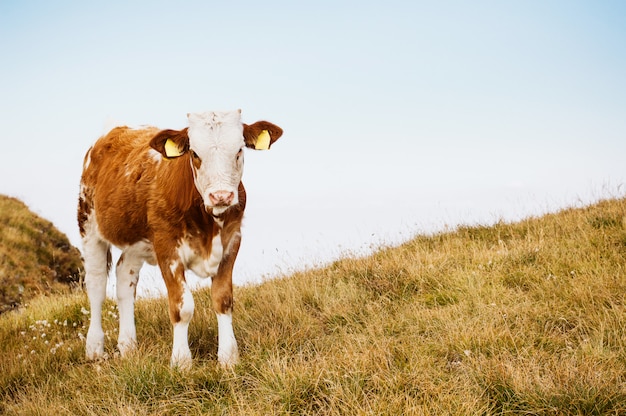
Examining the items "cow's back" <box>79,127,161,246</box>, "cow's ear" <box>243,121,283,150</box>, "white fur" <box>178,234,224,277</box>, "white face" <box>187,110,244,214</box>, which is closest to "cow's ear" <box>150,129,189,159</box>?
"white face" <box>187,110,244,214</box>

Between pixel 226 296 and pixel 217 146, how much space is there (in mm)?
1450

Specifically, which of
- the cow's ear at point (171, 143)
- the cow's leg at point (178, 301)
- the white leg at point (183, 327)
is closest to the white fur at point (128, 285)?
the cow's leg at point (178, 301)

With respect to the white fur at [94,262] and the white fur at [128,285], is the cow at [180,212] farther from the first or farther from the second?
the white fur at [94,262]

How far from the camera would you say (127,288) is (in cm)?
609

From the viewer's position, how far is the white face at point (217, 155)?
4426mm

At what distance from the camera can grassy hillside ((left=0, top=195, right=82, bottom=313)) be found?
13148 mm

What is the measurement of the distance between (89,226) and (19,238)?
10.7 m

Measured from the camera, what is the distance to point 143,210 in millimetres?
5445

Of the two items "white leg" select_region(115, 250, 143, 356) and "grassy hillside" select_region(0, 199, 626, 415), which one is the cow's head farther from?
"white leg" select_region(115, 250, 143, 356)

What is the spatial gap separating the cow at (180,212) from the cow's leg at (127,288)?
11 mm

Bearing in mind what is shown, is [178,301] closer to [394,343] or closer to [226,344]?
[226,344]

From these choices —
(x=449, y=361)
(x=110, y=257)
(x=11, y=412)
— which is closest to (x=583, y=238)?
(x=449, y=361)

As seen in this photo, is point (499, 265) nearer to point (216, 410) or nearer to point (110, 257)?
point (216, 410)

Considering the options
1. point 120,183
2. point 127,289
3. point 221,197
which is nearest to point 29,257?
point 127,289
